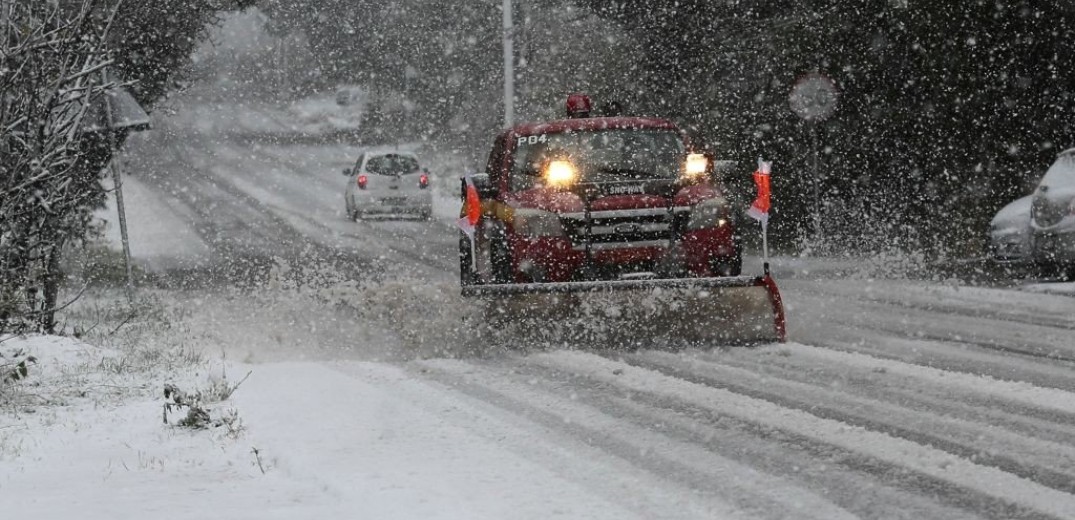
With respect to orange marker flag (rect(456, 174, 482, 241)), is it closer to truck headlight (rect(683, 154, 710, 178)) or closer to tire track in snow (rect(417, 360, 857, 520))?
truck headlight (rect(683, 154, 710, 178))

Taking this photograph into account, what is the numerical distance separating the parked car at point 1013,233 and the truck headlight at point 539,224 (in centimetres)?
683

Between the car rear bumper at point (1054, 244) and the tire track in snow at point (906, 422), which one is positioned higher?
the car rear bumper at point (1054, 244)

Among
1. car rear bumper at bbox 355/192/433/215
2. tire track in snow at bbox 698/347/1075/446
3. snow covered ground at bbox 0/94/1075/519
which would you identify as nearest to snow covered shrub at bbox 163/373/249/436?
snow covered ground at bbox 0/94/1075/519

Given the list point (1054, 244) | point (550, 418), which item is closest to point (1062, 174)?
point (1054, 244)

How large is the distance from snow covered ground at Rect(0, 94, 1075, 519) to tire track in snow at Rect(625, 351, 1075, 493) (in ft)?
0.07

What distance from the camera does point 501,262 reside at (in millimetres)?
11039

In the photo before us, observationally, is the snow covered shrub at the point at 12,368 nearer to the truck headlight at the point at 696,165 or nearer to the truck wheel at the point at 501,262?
the truck wheel at the point at 501,262

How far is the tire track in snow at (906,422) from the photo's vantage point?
6.01 m

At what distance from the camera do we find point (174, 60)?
59.2 feet

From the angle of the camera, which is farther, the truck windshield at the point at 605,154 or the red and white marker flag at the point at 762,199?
the red and white marker flag at the point at 762,199

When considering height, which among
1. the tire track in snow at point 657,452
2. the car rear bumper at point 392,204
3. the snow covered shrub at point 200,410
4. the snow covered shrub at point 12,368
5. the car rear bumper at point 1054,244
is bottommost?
the tire track in snow at point 657,452

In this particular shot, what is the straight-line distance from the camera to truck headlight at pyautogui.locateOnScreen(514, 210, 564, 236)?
1064 centimetres

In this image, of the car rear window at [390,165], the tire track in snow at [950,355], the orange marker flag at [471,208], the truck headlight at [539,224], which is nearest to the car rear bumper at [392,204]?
the car rear window at [390,165]

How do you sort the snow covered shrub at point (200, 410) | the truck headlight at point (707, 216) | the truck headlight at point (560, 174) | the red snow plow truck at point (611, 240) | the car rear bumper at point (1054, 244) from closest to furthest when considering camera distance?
the snow covered shrub at point (200, 410) → the red snow plow truck at point (611, 240) → the truck headlight at point (707, 216) → the truck headlight at point (560, 174) → the car rear bumper at point (1054, 244)
